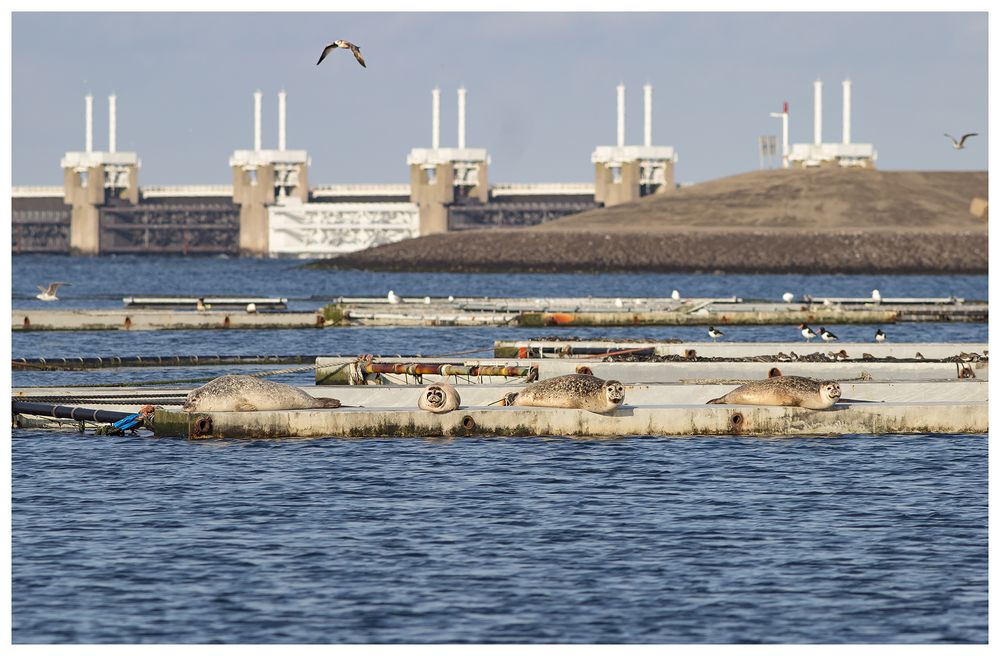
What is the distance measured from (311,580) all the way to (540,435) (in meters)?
12.4

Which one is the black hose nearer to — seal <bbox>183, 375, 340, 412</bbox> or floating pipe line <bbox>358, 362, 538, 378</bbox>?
seal <bbox>183, 375, 340, 412</bbox>

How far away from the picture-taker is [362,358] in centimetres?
4109

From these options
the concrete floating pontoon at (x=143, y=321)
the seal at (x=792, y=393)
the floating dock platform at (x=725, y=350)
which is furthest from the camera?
the concrete floating pontoon at (x=143, y=321)

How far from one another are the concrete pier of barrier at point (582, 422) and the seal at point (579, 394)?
19cm

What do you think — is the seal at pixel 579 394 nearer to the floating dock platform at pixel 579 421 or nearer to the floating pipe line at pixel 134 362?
the floating dock platform at pixel 579 421

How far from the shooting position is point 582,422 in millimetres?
32781

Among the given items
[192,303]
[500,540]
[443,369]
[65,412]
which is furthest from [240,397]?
[192,303]

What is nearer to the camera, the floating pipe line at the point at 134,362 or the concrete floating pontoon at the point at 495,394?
the concrete floating pontoon at the point at 495,394

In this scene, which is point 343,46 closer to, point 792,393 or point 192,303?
point 792,393

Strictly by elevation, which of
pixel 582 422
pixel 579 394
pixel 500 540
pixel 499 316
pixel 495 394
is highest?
pixel 499 316

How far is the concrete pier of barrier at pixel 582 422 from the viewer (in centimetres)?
3216

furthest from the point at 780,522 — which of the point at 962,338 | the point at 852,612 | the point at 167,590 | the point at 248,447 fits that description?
the point at 962,338

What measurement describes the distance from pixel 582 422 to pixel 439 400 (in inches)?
99.9

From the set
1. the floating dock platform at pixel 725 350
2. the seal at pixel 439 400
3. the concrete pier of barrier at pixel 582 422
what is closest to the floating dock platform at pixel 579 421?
the concrete pier of barrier at pixel 582 422
